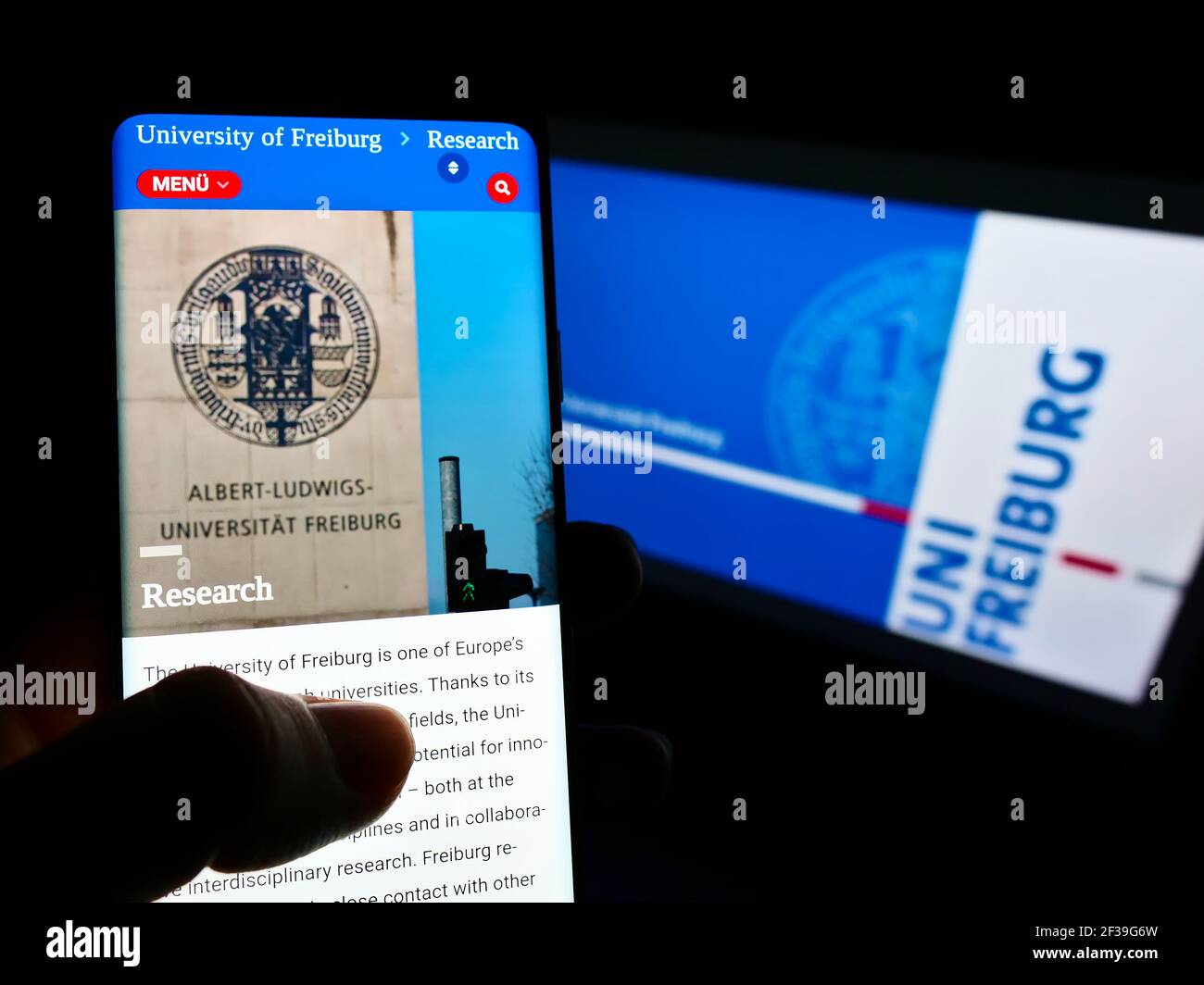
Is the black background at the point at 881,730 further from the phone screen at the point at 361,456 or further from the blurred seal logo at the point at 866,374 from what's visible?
the phone screen at the point at 361,456

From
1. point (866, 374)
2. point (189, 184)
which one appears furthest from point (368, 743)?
point (866, 374)

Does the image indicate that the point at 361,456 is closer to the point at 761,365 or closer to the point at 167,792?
the point at 167,792

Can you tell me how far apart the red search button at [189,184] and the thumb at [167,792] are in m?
0.29

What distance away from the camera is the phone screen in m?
0.51

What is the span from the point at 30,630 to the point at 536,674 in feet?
1.36

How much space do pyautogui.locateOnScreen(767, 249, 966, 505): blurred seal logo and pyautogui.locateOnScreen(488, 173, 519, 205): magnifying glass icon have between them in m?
0.60

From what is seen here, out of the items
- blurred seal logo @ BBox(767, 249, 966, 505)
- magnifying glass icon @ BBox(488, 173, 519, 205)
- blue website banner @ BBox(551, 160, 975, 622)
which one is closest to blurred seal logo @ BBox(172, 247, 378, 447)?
magnifying glass icon @ BBox(488, 173, 519, 205)

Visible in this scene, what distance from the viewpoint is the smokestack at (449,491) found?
532 mm

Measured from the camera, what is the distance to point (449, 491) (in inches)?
21.0

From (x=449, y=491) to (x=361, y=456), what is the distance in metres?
0.06
